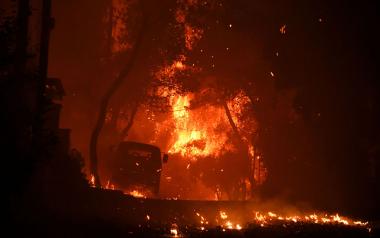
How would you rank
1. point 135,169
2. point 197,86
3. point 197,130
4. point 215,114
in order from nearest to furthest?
point 135,169, point 197,86, point 215,114, point 197,130

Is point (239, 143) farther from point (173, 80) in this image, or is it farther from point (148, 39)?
point (148, 39)

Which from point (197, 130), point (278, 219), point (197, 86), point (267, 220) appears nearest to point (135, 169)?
point (267, 220)

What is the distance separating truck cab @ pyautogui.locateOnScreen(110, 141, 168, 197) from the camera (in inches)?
1011

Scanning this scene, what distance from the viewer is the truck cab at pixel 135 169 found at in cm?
2567

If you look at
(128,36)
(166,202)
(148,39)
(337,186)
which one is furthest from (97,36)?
(166,202)

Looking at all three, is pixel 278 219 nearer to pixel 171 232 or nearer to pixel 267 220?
pixel 267 220

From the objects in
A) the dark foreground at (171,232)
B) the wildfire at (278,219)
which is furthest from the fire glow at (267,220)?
the dark foreground at (171,232)

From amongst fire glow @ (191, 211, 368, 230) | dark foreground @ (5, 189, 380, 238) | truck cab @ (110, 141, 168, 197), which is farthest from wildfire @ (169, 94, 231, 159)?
dark foreground @ (5, 189, 380, 238)

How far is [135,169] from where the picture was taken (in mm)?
25844

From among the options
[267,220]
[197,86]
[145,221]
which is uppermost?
[197,86]

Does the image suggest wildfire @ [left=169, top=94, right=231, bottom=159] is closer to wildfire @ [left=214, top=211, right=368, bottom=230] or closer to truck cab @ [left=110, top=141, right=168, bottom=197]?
truck cab @ [left=110, top=141, right=168, bottom=197]

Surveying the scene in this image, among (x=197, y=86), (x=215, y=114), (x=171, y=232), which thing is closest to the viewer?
(x=171, y=232)

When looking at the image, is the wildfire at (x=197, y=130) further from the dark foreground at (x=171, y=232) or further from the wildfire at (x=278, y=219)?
the dark foreground at (x=171, y=232)

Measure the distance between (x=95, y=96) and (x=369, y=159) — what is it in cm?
1842
